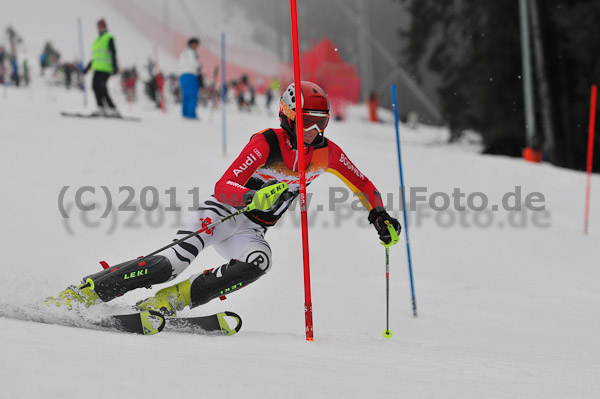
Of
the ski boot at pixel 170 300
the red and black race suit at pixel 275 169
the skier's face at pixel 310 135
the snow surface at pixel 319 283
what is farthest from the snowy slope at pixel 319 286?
the skier's face at pixel 310 135

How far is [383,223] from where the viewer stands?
153 inches

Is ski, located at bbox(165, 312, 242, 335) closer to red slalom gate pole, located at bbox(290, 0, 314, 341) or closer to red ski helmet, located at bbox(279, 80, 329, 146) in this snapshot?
red slalom gate pole, located at bbox(290, 0, 314, 341)

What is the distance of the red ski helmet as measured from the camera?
11.8ft

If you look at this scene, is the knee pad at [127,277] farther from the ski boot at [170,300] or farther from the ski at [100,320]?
the ski at [100,320]

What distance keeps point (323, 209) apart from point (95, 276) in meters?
5.07

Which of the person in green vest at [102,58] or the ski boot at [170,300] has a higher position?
the person in green vest at [102,58]

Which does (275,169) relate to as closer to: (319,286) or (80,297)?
(80,297)

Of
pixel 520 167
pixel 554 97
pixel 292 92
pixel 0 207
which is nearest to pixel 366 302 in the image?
pixel 292 92

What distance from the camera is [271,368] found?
2.35 m

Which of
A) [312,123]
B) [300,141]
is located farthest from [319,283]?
[300,141]

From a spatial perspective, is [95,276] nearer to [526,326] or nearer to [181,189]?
[526,326]

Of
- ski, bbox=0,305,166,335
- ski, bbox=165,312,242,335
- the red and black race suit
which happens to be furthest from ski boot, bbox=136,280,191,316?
the red and black race suit

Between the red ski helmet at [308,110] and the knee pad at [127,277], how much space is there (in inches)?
47.7

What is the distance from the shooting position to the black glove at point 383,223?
3846 millimetres
